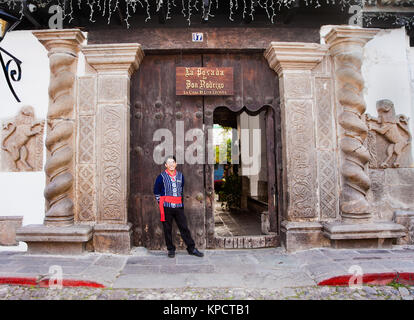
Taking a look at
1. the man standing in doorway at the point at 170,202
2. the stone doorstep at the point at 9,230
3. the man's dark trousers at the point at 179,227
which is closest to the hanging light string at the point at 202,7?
the man standing in doorway at the point at 170,202

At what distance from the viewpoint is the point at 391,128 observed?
3.89m

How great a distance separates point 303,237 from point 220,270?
1.30 m

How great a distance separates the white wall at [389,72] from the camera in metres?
3.97

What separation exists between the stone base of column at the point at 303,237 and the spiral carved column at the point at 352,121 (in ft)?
1.36

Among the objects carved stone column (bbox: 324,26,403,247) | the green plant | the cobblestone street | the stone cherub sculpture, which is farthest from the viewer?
the green plant

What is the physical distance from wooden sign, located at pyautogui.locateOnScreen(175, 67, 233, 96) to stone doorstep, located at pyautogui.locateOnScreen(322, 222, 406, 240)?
2322 mm

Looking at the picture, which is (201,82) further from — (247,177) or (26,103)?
(247,177)

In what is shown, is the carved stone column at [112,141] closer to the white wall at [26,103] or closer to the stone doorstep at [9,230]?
the white wall at [26,103]

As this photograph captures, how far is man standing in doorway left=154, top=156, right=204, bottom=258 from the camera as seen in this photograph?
361 cm

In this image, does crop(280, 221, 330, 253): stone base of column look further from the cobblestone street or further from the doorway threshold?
the cobblestone street

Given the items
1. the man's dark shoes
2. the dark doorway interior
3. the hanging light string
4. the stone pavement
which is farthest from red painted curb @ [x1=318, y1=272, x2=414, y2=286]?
the dark doorway interior

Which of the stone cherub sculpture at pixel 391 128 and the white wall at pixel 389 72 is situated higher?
the white wall at pixel 389 72

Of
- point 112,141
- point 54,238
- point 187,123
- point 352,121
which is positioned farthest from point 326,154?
A: point 54,238

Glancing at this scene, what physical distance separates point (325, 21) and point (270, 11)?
850 mm
